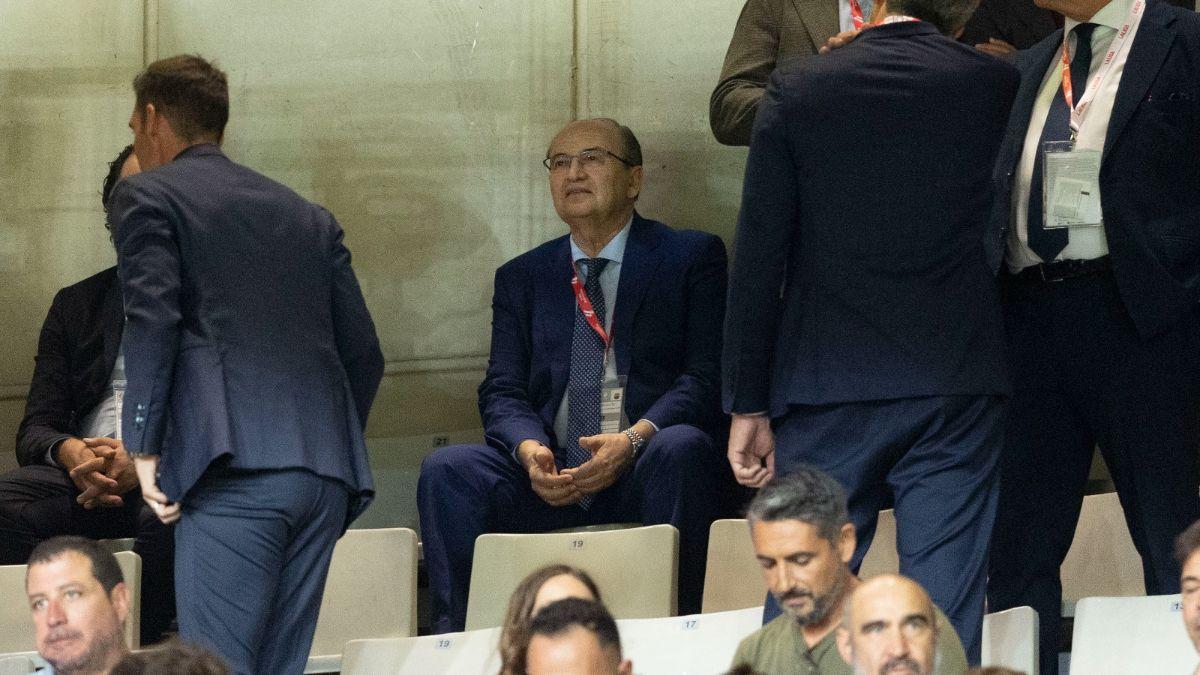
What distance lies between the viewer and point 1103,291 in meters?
3.74

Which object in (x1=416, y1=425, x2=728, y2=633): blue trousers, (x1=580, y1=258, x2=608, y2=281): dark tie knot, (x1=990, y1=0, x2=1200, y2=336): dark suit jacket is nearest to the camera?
(x1=990, y1=0, x2=1200, y2=336): dark suit jacket

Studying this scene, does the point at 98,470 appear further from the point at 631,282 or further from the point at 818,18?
the point at 818,18

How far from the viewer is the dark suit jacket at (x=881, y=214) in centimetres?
330

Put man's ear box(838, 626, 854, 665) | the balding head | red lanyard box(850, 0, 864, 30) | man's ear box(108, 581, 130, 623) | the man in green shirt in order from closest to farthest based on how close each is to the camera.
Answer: the balding head
man's ear box(838, 626, 854, 665)
the man in green shirt
man's ear box(108, 581, 130, 623)
red lanyard box(850, 0, 864, 30)

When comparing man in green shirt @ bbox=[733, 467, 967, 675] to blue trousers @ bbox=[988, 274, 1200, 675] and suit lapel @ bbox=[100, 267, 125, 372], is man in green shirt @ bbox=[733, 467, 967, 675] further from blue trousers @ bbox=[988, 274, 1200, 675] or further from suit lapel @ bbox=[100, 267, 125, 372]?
suit lapel @ bbox=[100, 267, 125, 372]

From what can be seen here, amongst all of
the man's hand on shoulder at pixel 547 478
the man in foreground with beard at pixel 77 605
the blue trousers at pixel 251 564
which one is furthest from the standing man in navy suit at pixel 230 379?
the man's hand on shoulder at pixel 547 478

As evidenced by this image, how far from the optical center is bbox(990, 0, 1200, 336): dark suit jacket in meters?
3.70

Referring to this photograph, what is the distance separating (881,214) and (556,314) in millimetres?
1824

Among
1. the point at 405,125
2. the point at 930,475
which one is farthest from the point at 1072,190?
the point at 405,125

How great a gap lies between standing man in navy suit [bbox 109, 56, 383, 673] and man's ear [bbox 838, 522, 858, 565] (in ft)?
3.23

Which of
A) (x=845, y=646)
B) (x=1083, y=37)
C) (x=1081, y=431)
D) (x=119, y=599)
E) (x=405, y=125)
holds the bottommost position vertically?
(x=119, y=599)

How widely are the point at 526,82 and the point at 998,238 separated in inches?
86.3

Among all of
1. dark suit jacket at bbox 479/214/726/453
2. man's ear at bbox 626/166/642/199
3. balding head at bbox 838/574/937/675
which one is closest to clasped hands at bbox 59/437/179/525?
dark suit jacket at bbox 479/214/726/453

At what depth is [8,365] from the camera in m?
5.36
